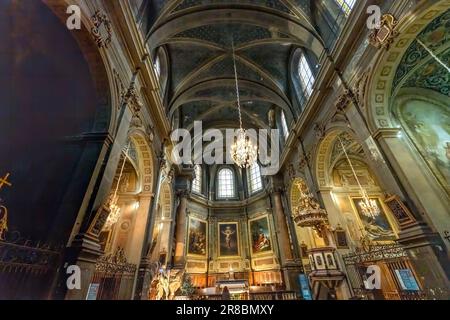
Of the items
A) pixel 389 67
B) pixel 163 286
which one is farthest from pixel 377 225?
pixel 163 286

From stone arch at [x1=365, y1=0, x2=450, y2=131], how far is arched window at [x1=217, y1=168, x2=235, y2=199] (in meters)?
14.9

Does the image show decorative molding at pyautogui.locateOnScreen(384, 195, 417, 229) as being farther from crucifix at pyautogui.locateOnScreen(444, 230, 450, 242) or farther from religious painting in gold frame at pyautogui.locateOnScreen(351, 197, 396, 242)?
religious painting in gold frame at pyautogui.locateOnScreen(351, 197, 396, 242)

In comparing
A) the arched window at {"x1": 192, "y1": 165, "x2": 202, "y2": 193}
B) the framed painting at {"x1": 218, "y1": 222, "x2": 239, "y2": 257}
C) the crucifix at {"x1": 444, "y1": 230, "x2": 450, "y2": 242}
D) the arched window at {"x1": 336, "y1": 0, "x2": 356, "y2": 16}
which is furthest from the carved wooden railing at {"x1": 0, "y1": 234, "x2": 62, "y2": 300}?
the arched window at {"x1": 192, "y1": 165, "x2": 202, "y2": 193}

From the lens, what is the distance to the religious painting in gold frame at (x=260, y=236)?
15378 millimetres

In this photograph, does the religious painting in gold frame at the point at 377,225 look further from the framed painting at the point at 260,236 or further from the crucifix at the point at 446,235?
the framed painting at the point at 260,236

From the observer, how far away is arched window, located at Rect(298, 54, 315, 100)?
414 inches

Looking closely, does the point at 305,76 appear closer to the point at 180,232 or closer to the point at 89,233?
the point at 89,233

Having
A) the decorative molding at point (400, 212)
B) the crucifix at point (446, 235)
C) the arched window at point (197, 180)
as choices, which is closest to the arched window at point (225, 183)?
the arched window at point (197, 180)

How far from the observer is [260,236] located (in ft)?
52.8

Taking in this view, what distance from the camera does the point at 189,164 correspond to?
15.7 meters

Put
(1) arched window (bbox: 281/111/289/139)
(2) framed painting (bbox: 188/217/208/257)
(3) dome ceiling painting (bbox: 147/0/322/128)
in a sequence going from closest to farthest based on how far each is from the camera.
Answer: (3) dome ceiling painting (bbox: 147/0/322/128)
(1) arched window (bbox: 281/111/289/139)
(2) framed painting (bbox: 188/217/208/257)

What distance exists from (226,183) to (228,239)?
5.52 metres

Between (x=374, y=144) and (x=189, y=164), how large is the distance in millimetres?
12267
